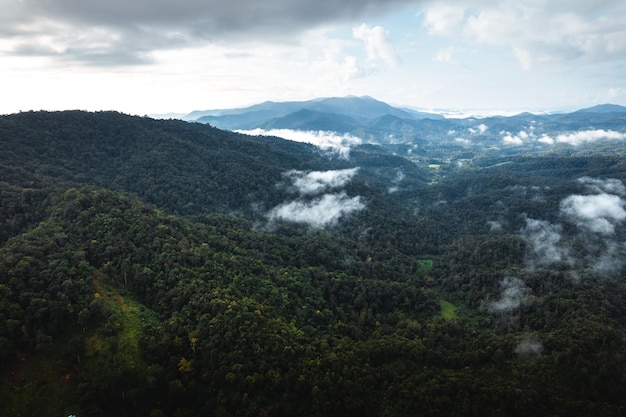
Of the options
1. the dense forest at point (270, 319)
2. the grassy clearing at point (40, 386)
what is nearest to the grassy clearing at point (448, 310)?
the dense forest at point (270, 319)

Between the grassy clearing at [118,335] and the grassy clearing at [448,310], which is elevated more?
the grassy clearing at [118,335]

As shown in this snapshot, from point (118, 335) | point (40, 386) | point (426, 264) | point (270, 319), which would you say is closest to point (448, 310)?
point (426, 264)

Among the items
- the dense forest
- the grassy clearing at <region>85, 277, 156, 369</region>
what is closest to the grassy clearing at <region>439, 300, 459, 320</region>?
the dense forest

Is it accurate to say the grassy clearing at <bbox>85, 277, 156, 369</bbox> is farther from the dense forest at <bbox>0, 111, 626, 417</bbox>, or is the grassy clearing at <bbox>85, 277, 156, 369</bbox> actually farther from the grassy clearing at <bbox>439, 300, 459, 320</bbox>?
the grassy clearing at <bbox>439, 300, 459, 320</bbox>

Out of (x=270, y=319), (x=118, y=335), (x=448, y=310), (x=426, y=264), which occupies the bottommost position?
(x=448, y=310)

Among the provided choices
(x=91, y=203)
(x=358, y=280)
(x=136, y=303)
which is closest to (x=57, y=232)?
(x=91, y=203)

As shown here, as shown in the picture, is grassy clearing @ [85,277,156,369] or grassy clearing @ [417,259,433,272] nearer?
grassy clearing @ [85,277,156,369]

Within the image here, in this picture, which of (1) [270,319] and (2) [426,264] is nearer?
(1) [270,319]

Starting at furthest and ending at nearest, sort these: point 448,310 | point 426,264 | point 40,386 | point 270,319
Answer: point 426,264 < point 448,310 < point 270,319 < point 40,386

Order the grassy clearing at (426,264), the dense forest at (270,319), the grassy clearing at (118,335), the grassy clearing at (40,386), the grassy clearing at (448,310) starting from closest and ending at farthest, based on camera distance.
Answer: the grassy clearing at (40,386) → the dense forest at (270,319) → the grassy clearing at (118,335) → the grassy clearing at (448,310) → the grassy clearing at (426,264)

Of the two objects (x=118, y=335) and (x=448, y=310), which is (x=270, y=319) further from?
(x=448, y=310)

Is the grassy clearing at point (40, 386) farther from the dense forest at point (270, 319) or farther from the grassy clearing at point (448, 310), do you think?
the grassy clearing at point (448, 310)
